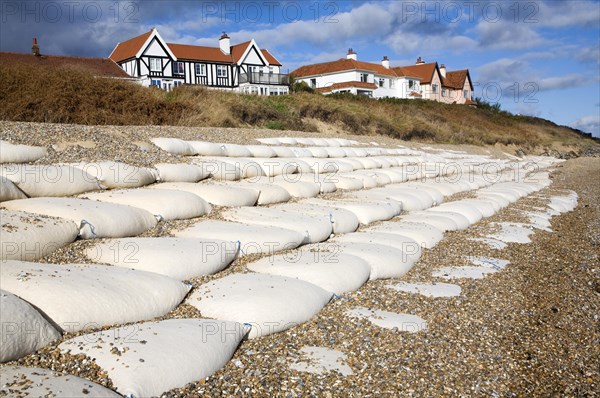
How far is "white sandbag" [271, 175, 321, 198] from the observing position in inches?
253

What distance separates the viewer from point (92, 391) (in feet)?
6.36

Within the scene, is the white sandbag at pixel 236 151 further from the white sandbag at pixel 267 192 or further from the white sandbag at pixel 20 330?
the white sandbag at pixel 20 330

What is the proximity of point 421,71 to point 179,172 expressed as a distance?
1636 inches

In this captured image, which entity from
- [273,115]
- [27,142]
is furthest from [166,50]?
[27,142]

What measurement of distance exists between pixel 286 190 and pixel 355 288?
2709 mm

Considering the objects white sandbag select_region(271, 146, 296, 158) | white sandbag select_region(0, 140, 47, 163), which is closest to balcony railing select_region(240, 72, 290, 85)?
white sandbag select_region(271, 146, 296, 158)

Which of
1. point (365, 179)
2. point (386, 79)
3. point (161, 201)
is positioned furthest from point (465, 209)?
point (386, 79)

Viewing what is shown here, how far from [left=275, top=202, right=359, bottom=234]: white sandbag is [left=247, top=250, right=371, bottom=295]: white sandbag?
1129mm

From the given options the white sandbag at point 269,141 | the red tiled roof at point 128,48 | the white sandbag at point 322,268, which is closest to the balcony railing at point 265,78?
the red tiled roof at point 128,48

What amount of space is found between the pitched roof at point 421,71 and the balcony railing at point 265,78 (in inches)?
574

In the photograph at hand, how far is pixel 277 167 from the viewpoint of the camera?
731cm

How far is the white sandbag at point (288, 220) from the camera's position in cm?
469

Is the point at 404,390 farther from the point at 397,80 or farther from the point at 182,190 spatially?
the point at 397,80

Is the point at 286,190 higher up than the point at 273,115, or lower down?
lower down
